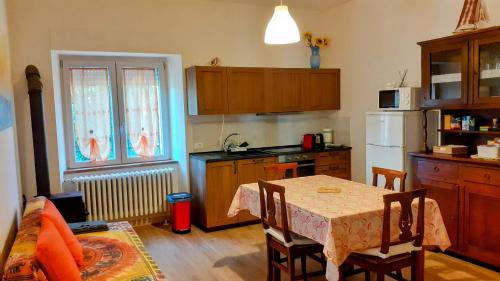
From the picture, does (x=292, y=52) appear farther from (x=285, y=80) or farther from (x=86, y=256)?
(x=86, y=256)

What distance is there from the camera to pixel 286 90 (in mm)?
5379

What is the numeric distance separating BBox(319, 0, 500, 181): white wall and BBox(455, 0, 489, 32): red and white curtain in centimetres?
19

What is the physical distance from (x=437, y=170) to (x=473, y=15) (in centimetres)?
146

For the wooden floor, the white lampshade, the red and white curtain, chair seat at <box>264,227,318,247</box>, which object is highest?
the red and white curtain

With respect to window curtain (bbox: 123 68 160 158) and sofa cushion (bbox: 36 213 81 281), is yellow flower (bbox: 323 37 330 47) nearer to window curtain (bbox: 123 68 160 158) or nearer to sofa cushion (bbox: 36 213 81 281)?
window curtain (bbox: 123 68 160 158)

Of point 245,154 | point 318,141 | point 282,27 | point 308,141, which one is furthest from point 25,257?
point 318,141

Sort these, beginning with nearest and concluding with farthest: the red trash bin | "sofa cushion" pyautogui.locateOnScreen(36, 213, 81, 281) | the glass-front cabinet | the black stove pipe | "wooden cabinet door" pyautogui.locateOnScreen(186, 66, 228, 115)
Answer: "sofa cushion" pyautogui.locateOnScreen(36, 213, 81, 281) → the glass-front cabinet → the black stove pipe → the red trash bin → "wooden cabinet door" pyautogui.locateOnScreen(186, 66, 228, 115)

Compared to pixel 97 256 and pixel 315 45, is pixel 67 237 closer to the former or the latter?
pixel 97 256

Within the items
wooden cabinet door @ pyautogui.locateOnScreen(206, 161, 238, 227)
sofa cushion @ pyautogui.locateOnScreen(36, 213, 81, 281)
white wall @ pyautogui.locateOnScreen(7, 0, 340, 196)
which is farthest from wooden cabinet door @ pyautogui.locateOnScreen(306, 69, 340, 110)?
sofa cushion @ pyautogui.locateOnScreen(36, 213, 81, 281)

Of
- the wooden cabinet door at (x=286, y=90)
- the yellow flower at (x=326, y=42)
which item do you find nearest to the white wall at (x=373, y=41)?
the yellow flower at (x=326, y=42)

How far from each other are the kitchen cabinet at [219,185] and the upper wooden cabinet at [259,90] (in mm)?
676

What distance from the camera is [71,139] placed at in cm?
483

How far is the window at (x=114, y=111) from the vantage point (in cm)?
484

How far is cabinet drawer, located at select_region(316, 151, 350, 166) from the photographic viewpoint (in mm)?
5359
